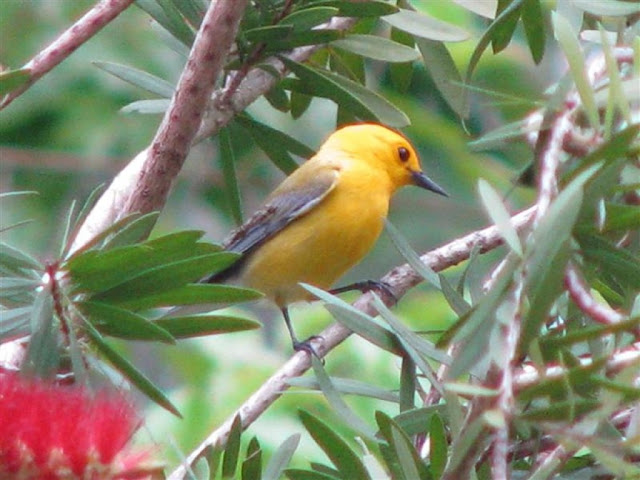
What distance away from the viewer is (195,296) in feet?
4.03

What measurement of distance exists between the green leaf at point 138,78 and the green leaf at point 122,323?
0.53 meters

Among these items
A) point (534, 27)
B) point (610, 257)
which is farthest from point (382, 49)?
point (610, 257)

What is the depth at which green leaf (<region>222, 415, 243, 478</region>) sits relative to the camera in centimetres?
115

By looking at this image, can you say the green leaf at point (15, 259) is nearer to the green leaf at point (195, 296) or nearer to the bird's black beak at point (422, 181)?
the green leaf at point (195, 296)

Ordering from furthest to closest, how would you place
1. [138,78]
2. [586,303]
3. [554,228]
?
[138,78]
[586,303]
[554,228]

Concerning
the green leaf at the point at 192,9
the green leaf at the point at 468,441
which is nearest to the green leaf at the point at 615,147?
the green leaf at the point at 468,441

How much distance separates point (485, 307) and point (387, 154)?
2.32 meters

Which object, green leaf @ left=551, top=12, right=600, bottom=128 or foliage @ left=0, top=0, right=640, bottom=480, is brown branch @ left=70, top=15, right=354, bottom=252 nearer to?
foliage @ left=0, top=0, right=640, bottom=480

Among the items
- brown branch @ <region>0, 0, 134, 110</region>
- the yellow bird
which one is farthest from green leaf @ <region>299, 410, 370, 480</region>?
the yellow bird

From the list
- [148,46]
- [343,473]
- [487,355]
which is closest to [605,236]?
[487,355]

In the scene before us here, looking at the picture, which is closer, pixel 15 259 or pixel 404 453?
pixel 404 453

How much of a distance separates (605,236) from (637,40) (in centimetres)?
17

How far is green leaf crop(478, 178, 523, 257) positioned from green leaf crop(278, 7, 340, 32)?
0.56 m

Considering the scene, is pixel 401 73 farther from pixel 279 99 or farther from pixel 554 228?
pixel 554 228
